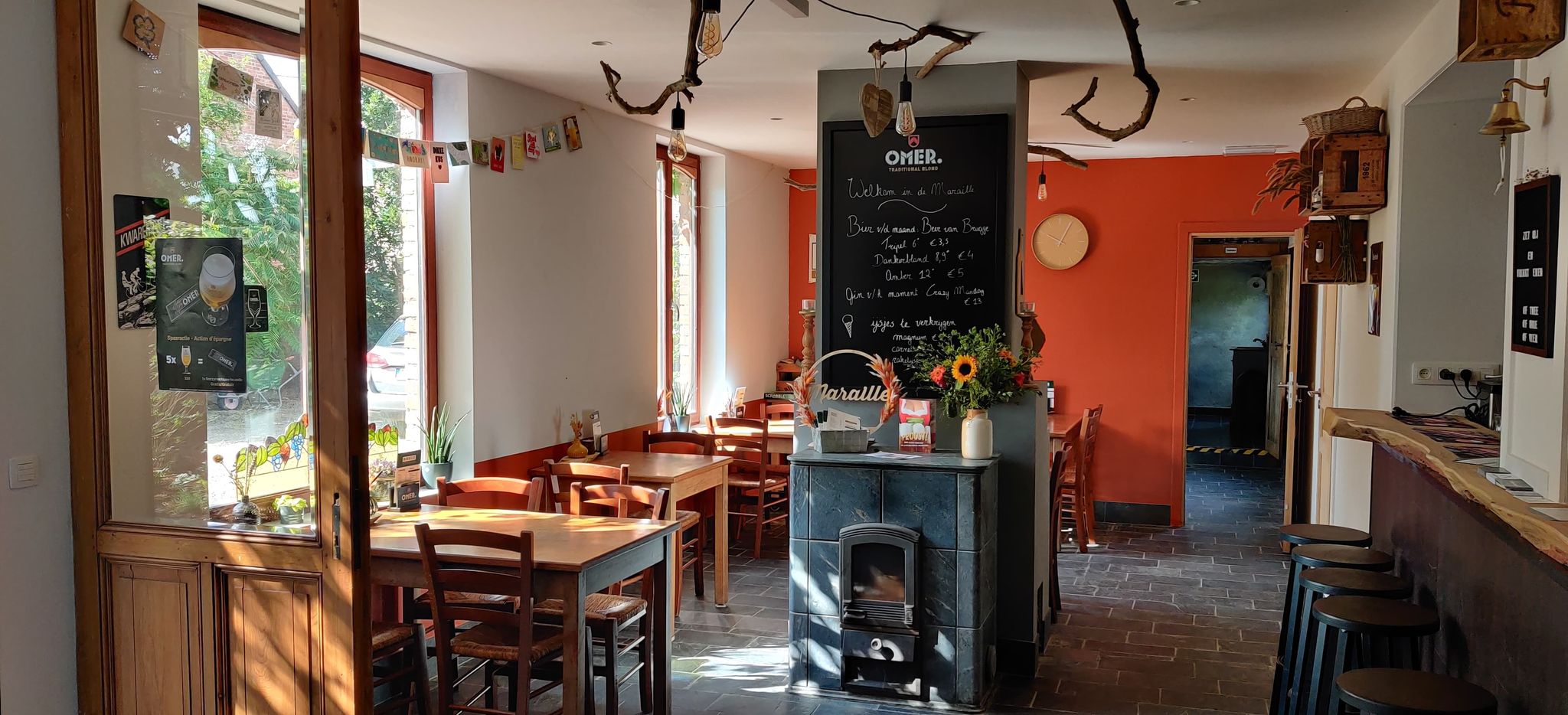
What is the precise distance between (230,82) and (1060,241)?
21.3 feet

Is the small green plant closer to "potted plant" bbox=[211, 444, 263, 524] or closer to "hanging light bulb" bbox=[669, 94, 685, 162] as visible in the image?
"potted plant" bbox=[211, 444, 263, 524]

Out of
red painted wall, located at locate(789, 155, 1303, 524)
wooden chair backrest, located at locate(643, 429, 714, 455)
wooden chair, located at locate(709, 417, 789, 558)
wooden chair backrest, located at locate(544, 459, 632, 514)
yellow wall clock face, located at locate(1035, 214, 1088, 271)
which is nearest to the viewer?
wooden chair backrest, located at locate(544, 459, 632, 514)

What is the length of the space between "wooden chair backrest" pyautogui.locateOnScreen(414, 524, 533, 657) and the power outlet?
142 inches

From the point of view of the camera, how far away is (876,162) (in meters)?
5.28

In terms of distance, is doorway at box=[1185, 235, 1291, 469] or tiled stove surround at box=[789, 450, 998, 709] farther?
doorway at box=[1185, 235, 1291, 469]

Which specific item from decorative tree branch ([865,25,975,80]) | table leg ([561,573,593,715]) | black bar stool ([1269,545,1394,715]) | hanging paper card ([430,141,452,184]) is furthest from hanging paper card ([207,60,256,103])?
black bar stool ([1269,545,1394,715])

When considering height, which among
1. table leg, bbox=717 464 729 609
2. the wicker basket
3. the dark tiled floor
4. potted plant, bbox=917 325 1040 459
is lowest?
the dark tiled floor

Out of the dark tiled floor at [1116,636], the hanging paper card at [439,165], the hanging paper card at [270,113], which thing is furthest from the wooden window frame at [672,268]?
the hanging paper card at [270,113]

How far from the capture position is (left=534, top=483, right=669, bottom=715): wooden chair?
4062mm

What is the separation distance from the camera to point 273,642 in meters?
3.11

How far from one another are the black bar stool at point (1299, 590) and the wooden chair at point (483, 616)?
2.45 metres

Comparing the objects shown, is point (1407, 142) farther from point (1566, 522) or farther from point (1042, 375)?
point (1042, 375)

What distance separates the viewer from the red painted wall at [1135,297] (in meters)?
8.23

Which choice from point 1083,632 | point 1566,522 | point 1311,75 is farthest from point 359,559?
point 1311,75
